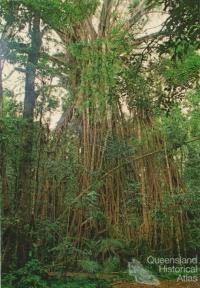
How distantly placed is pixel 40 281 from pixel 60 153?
237 centimetres

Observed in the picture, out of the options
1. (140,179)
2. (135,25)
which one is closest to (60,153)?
(140,179)

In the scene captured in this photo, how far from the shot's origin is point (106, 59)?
6.36 m

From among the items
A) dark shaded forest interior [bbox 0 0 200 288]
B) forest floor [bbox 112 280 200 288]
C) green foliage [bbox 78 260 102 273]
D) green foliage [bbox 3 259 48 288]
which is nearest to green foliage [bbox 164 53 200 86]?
dark shaded forest interior [bbox 0 0 200 288]

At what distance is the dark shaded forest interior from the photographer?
5203 mm

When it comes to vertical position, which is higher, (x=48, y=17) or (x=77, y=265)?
(x=48, y=17)

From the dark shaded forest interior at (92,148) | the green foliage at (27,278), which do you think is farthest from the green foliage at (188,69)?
the green foliage at (27,278)

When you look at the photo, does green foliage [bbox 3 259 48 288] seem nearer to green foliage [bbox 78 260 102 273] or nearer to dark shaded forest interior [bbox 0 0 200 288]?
dark shaded forest interior [bbox 0 0 200 288]

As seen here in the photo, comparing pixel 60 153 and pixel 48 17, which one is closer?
pixel 48 17

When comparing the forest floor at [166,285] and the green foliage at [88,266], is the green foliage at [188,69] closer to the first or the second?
the forest floor at [166,285]

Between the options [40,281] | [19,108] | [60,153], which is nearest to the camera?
[40,281]

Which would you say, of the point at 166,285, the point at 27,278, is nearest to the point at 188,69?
the point at 166,285

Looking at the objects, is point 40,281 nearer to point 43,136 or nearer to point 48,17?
point 43,136

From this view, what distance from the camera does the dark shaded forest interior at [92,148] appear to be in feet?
17.1

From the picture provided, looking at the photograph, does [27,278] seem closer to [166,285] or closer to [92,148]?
[166,285]
